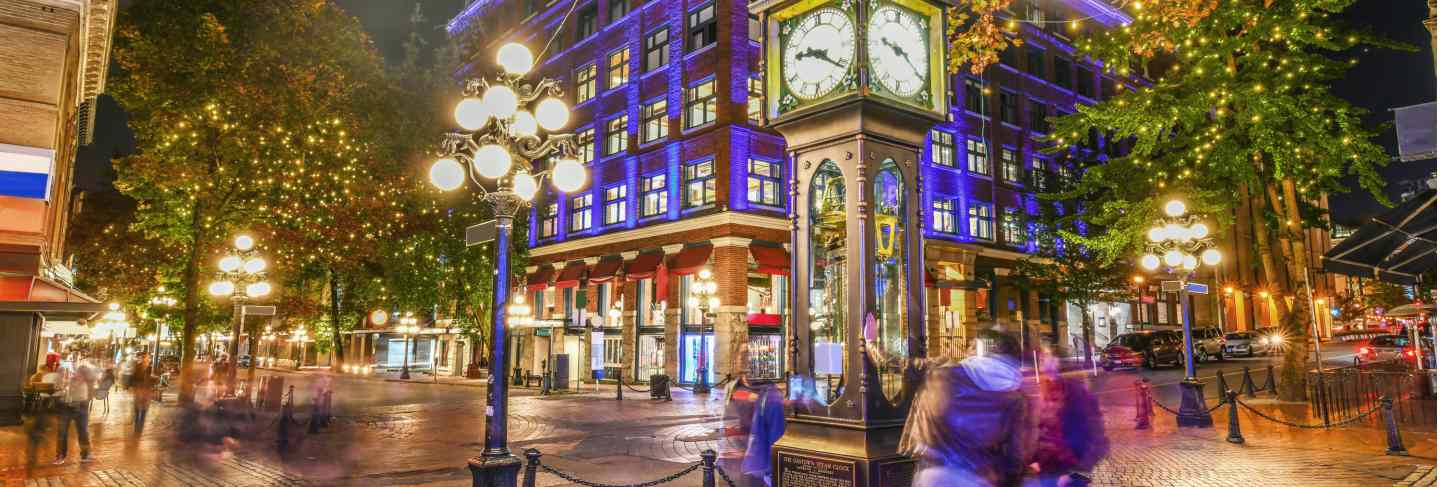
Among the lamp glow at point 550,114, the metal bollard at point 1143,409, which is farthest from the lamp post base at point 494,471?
the metal bollard at point 1143,409

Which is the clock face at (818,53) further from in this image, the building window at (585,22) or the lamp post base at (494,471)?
the building window at (585,22)

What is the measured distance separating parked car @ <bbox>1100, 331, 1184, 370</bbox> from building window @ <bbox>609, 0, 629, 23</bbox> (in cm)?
2588

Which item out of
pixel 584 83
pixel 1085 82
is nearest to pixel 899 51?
pixel 584 83

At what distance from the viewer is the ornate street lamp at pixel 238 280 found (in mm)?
20000

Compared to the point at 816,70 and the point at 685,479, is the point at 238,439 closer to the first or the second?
the point at 685,479

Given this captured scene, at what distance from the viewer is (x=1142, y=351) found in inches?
1373

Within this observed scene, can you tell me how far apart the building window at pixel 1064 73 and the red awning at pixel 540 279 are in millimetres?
29310

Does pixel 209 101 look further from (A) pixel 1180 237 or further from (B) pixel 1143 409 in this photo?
(A) pixel 1180 237

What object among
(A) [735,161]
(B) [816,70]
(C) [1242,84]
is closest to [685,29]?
(A) [735,161]

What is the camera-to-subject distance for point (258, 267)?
20.4 m

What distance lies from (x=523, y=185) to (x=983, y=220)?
36108 mm

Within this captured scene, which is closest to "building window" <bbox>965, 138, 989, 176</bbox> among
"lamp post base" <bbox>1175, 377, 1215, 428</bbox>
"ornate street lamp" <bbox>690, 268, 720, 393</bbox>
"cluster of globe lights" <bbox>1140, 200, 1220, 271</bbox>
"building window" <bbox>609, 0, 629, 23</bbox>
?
"ornate street lamp" <bbox>690, 268, 720, 393</bbox>

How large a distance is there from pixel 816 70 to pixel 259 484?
385 inches

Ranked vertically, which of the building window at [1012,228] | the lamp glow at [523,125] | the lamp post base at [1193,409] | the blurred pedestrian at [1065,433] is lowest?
the lamp post base at [1193,409]
